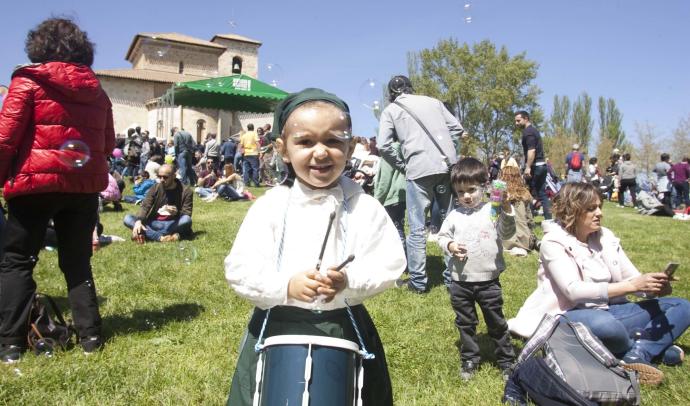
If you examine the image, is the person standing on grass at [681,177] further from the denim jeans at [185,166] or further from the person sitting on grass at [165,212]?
the person sitting on grass at [165,212]

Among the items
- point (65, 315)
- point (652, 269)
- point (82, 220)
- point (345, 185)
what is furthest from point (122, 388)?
point (652, 269)

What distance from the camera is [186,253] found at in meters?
6.68

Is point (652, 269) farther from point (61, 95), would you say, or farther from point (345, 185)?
point (61, 95)

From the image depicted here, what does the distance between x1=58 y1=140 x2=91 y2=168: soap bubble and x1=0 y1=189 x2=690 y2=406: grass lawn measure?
1.24 m

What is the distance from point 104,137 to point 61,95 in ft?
1.40

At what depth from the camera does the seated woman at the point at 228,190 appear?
12.6 m

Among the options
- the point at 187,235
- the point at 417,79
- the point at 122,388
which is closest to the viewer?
the point at 122,388

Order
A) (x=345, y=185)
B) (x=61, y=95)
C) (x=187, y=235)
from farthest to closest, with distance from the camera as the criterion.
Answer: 1. (x=187, y=235)
2. (x=61, y=95)
3. (x=345, y=185)

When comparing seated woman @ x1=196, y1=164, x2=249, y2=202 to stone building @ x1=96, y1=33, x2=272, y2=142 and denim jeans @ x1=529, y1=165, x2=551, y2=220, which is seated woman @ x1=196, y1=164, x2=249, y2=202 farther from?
stone building @ x1=96, y1=33, x2=272, y2=142

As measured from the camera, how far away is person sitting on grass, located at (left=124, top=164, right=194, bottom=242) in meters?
7.48

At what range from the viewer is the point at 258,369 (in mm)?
1604

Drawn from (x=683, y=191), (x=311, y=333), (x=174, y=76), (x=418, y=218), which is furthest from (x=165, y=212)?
(x=174, y=76)

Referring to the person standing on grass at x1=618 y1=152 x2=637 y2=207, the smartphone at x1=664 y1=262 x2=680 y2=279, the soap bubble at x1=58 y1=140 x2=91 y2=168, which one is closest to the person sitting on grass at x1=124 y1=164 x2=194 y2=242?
the soap bubble at x1=58 y1=140 x2=91 y2=168

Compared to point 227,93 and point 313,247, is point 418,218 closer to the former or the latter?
point 313,247
